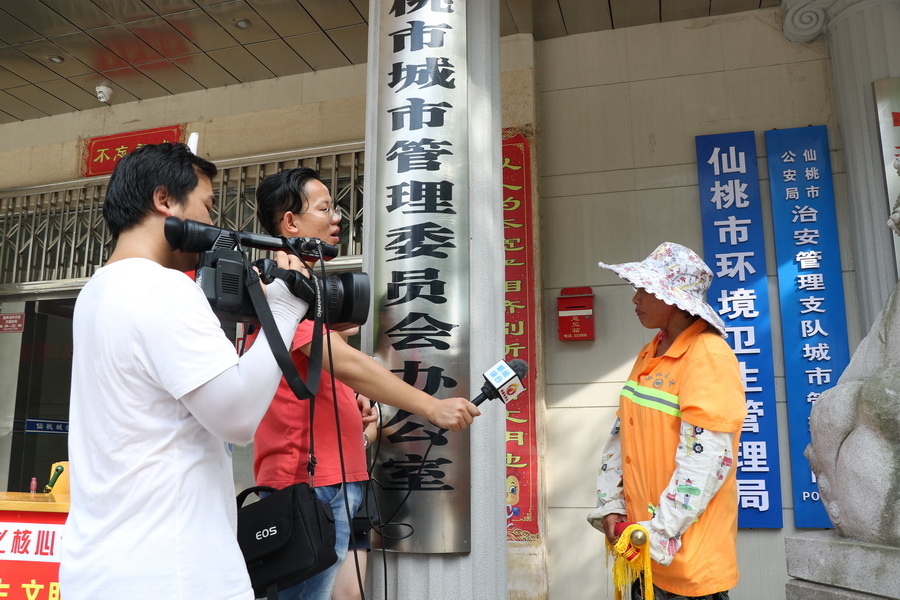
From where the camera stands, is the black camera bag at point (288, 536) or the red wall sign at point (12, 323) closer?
the black camera bag at point (288, 536)

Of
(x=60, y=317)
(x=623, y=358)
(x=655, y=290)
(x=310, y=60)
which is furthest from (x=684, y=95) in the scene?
(x=60, y=317)

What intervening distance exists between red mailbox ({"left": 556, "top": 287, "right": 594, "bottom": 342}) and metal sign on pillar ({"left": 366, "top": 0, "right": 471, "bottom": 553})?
235 cm

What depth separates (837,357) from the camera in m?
4.17

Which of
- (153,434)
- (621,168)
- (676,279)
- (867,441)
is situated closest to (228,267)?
(153,434)

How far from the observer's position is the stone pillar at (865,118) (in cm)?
407

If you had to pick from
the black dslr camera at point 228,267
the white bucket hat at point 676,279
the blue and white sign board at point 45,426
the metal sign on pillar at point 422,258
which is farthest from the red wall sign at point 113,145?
the black dslr camera at point 228,267

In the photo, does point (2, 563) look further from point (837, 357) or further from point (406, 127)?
point (837, 357)

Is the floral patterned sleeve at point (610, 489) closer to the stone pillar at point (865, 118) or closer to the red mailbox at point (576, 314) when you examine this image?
the red mailbox at point (576, 314)

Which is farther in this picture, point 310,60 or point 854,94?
point 310,60

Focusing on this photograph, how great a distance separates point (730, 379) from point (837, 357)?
272cm

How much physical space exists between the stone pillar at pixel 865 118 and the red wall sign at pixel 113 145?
4.70 meters

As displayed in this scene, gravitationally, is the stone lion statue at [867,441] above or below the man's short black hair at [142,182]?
below

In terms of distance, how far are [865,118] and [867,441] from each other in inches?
113

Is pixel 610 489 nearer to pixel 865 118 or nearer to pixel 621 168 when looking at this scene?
pixel 621 168
